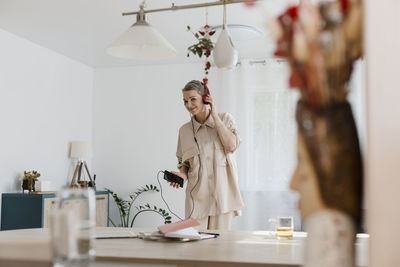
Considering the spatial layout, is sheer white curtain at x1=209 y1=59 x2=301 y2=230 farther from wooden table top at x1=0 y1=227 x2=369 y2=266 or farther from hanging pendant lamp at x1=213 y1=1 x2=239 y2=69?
wooden table top at x1=0 y1=227 x2=369 y2=266

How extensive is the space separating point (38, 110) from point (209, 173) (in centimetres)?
336

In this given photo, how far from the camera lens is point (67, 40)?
5.38 meters

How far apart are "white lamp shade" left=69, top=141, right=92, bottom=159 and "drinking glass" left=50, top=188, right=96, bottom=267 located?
17.7 feet

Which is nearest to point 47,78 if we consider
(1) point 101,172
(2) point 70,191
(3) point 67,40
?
(3) point 67,40

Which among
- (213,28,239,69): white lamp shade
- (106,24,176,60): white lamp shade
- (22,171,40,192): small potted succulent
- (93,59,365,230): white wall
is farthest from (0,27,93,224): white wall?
(213,28,239,69): white lamp shade

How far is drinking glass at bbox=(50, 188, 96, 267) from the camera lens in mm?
636

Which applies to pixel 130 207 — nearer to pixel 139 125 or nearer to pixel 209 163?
pixel 139 125

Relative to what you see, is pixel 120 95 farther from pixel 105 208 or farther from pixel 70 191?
pixel 70 191

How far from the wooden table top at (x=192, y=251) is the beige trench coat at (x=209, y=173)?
1.07 metres

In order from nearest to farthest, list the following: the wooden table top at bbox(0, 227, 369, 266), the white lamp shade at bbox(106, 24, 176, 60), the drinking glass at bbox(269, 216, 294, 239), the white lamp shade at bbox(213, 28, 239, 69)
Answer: the wooden table top at bbox(0, 227, 369, 266), the drinking glass at bbox(269, 216, 294, 239), the white lamp shade at bbox(106, 24, 176, 60), the white lamp shade at bbox(213, 28, 239, 69)

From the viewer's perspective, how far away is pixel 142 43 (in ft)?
6.55

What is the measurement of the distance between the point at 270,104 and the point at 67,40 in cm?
274

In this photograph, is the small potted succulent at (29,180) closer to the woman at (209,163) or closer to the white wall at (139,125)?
the white wall at (139,125)

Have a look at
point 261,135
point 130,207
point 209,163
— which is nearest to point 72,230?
point 209,163
